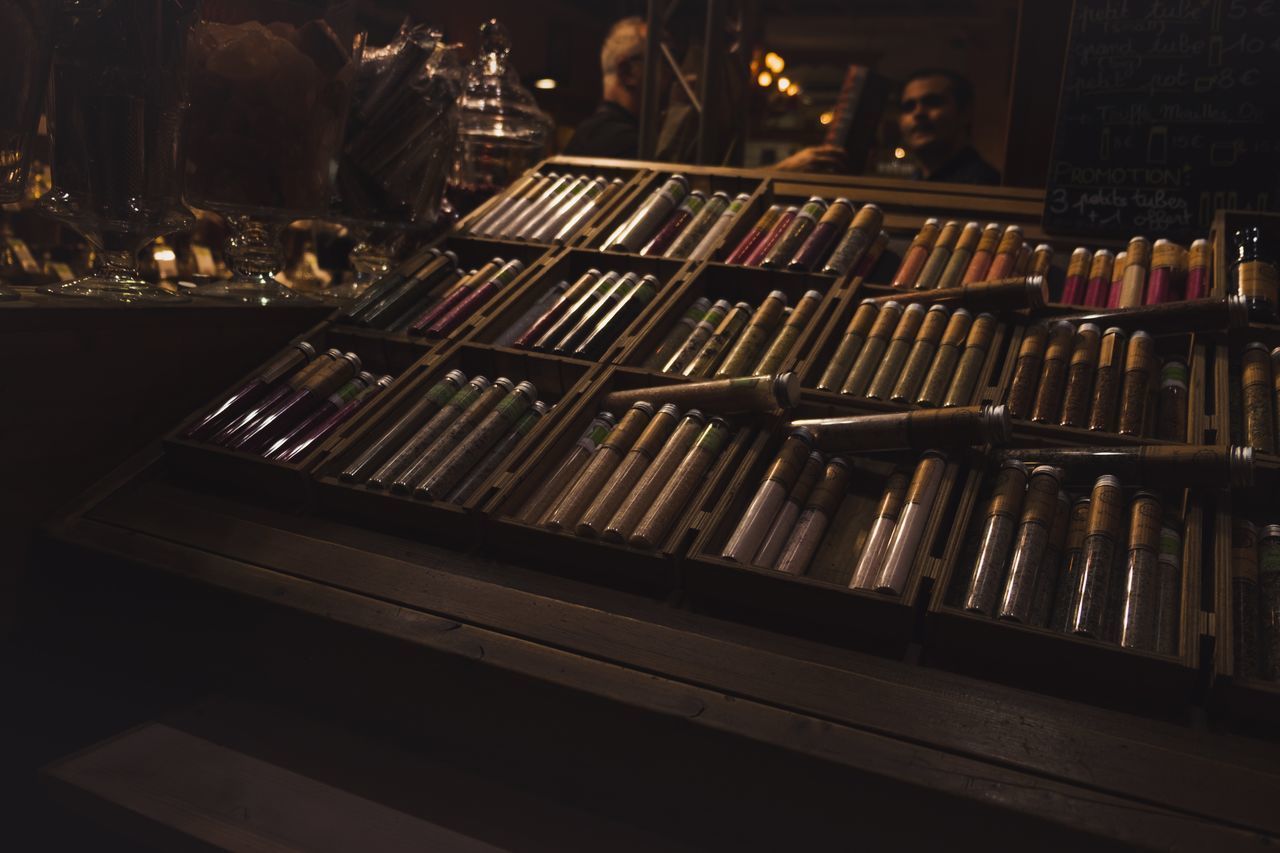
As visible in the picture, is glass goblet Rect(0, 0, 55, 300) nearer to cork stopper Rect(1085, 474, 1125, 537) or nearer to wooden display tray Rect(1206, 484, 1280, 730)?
cork stopper Rect(1085, 474, 1125, 537)

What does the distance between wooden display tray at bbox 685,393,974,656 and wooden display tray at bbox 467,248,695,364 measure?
1.48 ft

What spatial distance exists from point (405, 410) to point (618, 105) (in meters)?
2.37

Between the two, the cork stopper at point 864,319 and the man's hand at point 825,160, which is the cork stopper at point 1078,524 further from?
the man's hand at point 825,160

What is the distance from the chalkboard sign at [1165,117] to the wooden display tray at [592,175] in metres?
1.01

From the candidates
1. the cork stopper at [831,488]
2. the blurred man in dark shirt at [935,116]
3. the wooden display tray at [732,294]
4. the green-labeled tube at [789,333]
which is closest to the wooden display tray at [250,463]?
the wooden display tray at [732,294]

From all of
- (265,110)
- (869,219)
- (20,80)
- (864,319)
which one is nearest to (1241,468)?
(864,319)

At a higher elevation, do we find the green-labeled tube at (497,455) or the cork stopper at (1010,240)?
the cork stopper at (1010,240)

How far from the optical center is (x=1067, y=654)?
3.69 feet

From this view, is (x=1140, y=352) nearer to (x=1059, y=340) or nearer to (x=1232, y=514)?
(x=1059, y=340)

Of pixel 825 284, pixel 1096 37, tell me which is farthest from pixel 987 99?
pixel 825 284

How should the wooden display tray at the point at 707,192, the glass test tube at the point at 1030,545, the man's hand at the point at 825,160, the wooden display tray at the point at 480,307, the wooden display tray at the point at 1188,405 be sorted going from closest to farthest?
the glass test tube at the point at 1030,545 → the wooden display tray at the point at 1188,405 → the wooden display tray at the point at 480,307 → the wooden display tray at the point at 707,192 → the man's hand at the point at 825,160

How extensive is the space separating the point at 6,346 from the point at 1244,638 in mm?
1918

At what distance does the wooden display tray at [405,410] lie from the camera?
1.51 meters

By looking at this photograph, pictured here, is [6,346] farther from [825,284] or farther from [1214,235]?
[1214,235]
